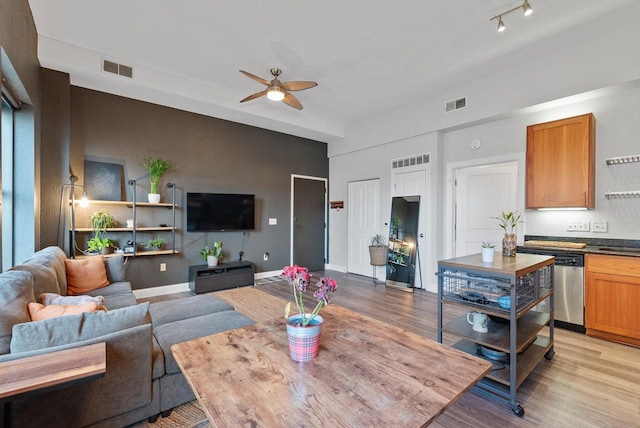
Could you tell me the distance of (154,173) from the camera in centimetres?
432

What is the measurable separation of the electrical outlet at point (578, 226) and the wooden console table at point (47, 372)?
15.2 ft

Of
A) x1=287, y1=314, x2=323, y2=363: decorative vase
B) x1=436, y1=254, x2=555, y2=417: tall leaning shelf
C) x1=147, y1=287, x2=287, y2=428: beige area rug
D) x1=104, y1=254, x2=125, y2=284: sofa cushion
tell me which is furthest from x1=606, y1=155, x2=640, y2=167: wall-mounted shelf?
x1=104, y1=254, x2=125, y2=284: sofa cushion

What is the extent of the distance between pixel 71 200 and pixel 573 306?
6.08m

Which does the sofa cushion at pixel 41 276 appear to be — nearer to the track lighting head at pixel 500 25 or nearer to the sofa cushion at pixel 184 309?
the sofa cushion at pixel 184 309

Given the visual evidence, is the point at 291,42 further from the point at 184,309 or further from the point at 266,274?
the point at 266,274

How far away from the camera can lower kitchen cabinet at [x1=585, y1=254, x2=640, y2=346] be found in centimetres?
279

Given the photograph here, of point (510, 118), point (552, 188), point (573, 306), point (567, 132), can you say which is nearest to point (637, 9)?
point (567, 132)

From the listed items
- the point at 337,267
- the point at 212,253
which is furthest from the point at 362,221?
the point at 212,253

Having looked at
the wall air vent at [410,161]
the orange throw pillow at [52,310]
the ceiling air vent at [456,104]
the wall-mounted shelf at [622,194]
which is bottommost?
the orange throw pillow at [52,310]

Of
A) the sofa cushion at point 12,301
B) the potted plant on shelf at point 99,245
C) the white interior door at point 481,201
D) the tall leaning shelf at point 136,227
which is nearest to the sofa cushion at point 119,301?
the sofa cushion at point 12,301

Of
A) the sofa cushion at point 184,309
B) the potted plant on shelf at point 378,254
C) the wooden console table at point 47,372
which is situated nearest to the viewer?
the wooden console table at point 47,372

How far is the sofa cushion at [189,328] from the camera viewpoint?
6.12 ft

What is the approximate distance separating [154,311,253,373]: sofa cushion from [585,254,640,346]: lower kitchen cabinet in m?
3.48

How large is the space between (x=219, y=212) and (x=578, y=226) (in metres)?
5.07
